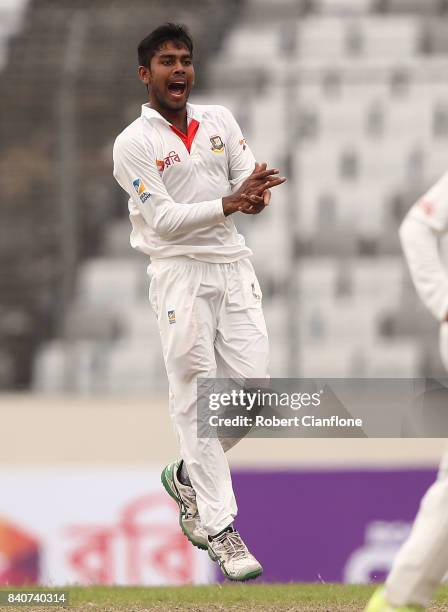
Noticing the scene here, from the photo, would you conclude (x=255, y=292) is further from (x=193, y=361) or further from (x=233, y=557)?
(x=233, y=557)

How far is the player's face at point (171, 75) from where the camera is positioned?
18.8ft

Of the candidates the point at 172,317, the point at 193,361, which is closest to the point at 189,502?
the point at 193,361

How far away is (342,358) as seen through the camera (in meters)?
10.7

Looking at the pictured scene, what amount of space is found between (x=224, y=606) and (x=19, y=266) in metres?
6.17

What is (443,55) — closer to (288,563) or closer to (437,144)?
(437,144)

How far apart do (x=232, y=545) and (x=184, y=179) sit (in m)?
1.51

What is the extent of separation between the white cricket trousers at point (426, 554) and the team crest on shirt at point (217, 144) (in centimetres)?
178

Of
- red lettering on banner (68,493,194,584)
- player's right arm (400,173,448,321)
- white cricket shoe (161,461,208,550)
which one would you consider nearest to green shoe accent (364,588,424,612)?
player's right arm (400,173,448,321)

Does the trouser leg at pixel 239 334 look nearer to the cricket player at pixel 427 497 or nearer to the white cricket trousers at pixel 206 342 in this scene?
the white cricket trousers at pixel 206 342

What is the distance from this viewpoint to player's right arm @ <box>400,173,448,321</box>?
428cm

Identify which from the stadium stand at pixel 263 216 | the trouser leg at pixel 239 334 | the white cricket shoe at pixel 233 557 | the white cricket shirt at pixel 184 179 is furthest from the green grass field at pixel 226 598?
the stadium stand at pixel 263 216

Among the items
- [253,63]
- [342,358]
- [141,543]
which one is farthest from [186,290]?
→ [253,63]

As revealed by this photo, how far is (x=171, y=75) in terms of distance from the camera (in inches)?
226

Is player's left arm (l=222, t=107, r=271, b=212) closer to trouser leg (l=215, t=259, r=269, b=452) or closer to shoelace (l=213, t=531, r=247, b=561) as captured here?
trouser leg (l=215, t=259, r=269, b=452)
